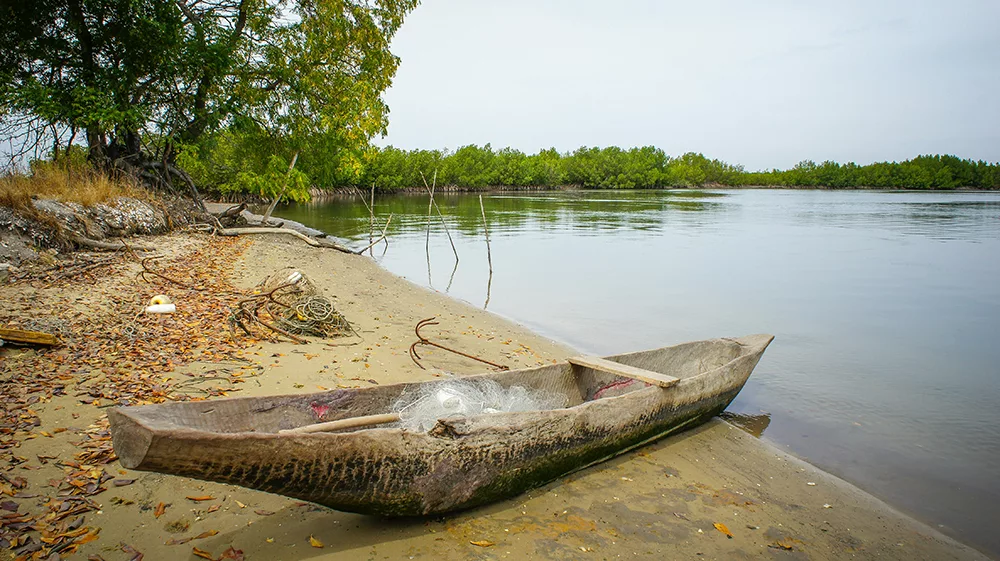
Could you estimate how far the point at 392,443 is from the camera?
2893 millimetres

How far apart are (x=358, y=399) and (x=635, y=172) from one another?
11998cm

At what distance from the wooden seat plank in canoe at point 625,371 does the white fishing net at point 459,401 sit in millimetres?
528

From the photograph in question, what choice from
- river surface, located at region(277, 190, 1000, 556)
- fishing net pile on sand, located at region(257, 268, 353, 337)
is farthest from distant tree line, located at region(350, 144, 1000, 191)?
fishing net pile on sand, located at region(257, 268, 353, 337)

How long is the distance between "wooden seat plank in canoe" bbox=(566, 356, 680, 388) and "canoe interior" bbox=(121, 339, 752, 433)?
0.47ft

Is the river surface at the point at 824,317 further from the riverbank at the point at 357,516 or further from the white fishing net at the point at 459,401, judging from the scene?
the white fishing net at the point at 459,401

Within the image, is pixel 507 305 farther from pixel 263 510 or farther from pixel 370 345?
pixel 263 510

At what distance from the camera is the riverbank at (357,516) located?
3045mm

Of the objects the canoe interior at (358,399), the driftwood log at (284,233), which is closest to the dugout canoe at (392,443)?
the canoe interior at (358,399)

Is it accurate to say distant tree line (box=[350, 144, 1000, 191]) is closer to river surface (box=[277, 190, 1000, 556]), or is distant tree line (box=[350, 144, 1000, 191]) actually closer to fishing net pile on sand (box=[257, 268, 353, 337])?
river surface (box=[277, 190, 1000, 556])

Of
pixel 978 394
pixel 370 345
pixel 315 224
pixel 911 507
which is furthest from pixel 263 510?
pixel 315 224

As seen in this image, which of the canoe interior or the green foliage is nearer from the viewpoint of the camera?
the canoe interior

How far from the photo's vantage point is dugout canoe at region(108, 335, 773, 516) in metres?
2.41

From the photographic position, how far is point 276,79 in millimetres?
16344

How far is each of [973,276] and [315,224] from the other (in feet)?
84.7
